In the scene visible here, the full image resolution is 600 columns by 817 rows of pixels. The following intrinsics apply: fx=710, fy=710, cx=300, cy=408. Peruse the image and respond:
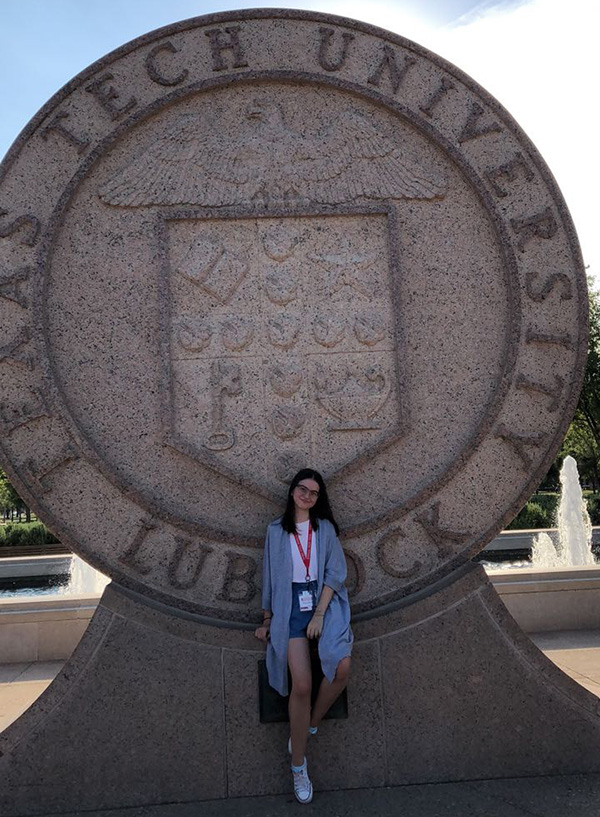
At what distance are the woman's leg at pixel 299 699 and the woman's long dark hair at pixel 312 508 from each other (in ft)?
1.88

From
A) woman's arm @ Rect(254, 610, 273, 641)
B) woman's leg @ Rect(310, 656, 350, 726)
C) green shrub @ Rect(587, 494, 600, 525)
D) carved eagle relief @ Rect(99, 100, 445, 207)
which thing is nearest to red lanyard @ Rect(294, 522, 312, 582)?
woman's arm @ Rect(254, 610, 273, 641)

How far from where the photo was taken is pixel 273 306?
3.98m

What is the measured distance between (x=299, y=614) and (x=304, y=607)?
0.04m

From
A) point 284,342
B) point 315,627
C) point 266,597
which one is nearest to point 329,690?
point 315,627

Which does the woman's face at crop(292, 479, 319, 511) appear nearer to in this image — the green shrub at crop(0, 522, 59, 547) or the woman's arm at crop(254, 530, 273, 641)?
the woman's arm at crop(254, 530, 273, 641)

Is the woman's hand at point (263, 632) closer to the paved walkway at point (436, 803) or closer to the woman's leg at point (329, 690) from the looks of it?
the woman's leg at point (329, 690)

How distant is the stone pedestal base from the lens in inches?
137

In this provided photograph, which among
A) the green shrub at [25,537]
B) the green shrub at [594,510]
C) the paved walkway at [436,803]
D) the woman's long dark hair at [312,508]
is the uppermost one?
the woman's long dark hair at [312,508]

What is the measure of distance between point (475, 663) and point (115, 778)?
1903 mm

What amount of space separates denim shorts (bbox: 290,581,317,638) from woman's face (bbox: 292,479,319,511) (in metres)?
0.38

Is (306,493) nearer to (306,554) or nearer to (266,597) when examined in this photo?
(306,554)

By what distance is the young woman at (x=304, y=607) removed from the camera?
3.37m

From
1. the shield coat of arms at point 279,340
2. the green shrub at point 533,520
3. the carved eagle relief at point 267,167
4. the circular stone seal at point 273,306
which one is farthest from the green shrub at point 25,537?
the carved eagle relief at point 267,167

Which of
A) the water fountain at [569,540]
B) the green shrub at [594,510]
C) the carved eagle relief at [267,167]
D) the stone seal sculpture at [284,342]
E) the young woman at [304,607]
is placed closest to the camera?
the young woman at [304,607]
